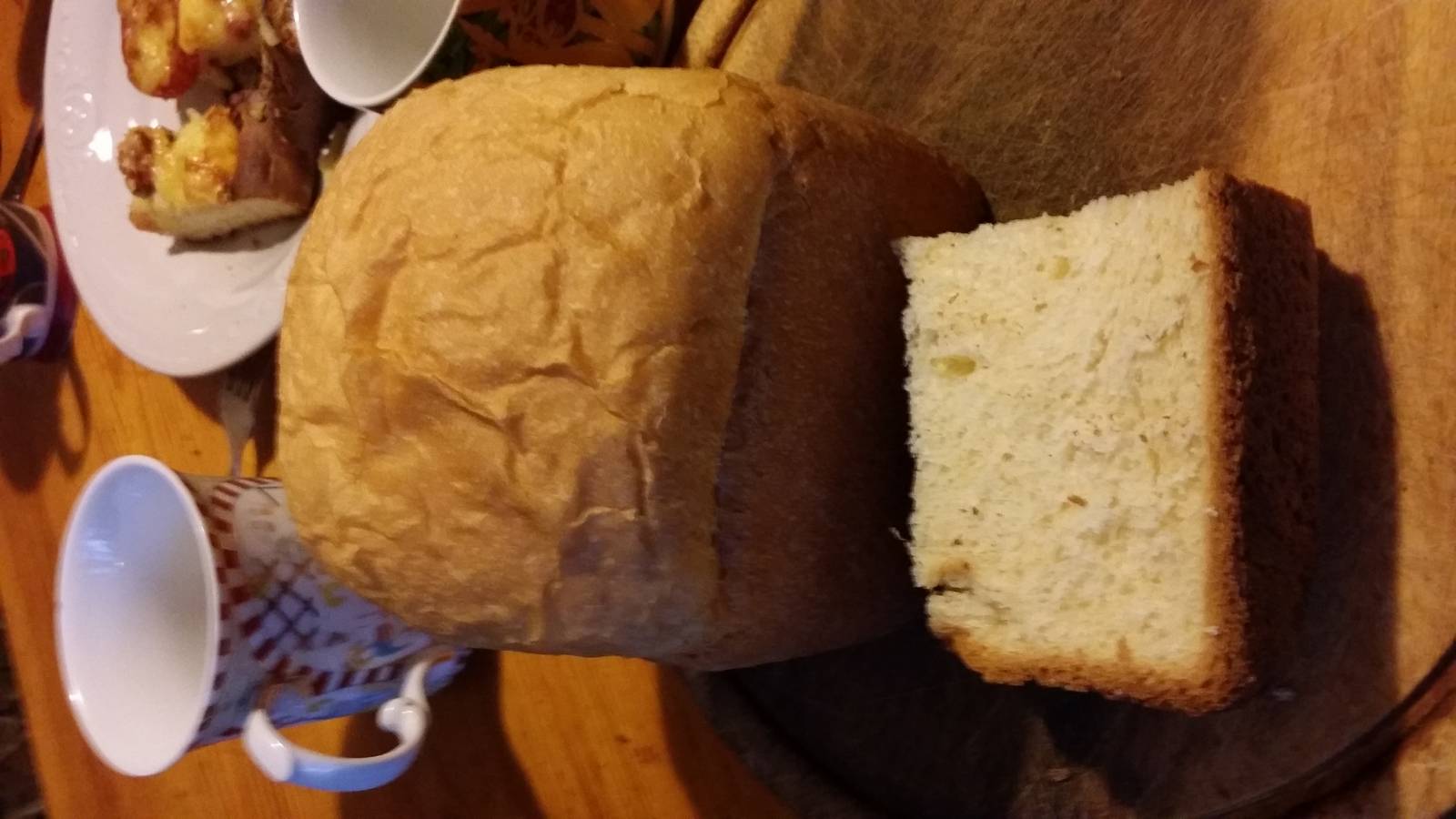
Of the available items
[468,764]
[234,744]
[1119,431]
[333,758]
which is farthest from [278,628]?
[1119,431]

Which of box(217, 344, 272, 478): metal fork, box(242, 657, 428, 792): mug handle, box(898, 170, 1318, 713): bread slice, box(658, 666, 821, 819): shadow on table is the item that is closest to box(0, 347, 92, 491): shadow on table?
box(217, 344, 272, 478): metal fork

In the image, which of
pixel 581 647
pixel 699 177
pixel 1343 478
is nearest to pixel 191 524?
pixel 581 647

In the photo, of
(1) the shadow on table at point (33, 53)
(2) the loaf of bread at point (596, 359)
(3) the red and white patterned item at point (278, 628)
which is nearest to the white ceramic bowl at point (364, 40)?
(2) the loaf of bread at point (596, 359)

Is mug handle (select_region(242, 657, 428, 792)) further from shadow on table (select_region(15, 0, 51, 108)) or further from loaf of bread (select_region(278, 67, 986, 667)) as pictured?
shadow on table (select_region(15, 0, 51, 108))

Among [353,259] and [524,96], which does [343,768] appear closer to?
[353,259]

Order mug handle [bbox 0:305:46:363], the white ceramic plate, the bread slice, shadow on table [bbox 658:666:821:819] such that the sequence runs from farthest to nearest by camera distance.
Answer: mug handle [bbox 0:305:46:363]
the white ceramic plate
shadow on table [bbox 658:666:821:819]
the bread slice

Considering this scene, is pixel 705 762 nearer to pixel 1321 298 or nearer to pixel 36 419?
pixel 1321 298
